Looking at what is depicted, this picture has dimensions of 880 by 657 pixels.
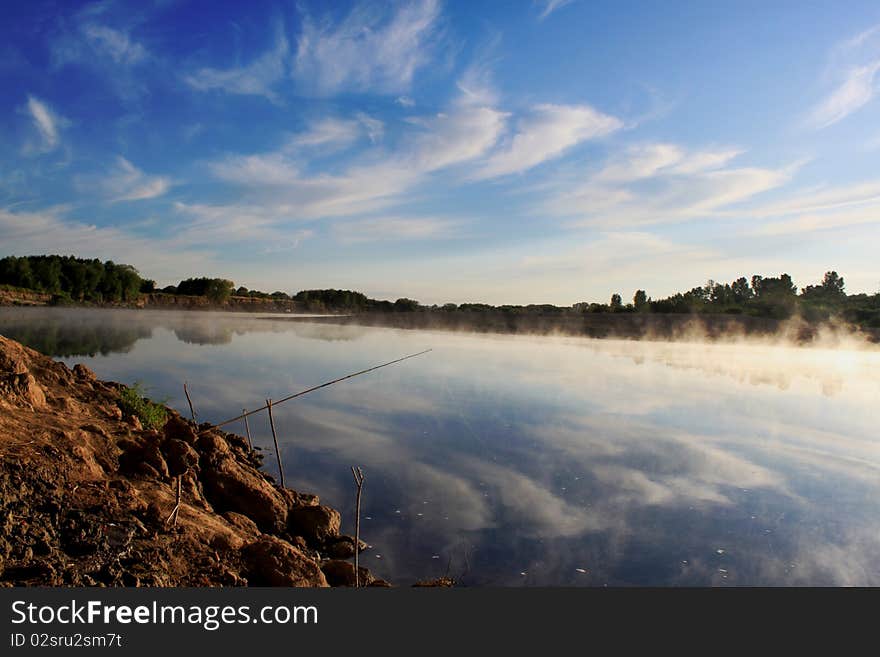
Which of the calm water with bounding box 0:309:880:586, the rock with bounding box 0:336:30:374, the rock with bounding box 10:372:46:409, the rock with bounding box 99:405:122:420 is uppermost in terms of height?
the rock with bounding box 0:336:30:374

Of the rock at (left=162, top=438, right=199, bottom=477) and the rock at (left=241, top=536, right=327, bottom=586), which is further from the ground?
the rock at (left=162, top=438, right=199, bottom=477)

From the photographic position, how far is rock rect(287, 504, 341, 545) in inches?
301

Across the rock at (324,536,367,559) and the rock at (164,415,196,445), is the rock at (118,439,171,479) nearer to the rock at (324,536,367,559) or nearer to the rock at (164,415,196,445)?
the rock at (164,415,196,445)

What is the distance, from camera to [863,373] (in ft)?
95.4

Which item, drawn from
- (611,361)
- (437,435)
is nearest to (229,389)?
(437,435)

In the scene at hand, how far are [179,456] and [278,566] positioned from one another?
3145mm

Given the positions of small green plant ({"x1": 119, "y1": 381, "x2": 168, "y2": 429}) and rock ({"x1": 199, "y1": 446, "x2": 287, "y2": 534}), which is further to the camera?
small green plant ({"x1": 119, "y1": 381, "x2": 168, "y2": 429})

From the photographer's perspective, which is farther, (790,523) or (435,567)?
(790,523)

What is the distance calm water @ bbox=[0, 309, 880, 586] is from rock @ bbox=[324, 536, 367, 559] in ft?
1.15

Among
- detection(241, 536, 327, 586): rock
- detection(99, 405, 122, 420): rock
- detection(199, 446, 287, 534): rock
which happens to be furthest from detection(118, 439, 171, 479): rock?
detection(99, 405, 122, 420): rock

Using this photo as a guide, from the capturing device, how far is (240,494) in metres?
8.02

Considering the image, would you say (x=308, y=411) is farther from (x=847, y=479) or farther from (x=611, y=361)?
(x=611, y=361)

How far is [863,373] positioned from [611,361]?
41.7 ft

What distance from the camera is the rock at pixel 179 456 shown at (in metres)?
7.86
